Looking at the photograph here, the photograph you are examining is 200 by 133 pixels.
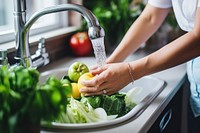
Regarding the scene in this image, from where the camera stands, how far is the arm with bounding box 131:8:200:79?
1035 mm

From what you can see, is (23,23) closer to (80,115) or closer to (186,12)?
(80,115)

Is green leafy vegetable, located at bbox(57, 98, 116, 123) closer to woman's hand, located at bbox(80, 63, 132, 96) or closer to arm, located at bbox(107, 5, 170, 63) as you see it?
woman's hand, located at bbox(80, 63, 132, 96)

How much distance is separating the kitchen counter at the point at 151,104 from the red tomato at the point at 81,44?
43 millimetres

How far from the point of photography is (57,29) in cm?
Result: 182

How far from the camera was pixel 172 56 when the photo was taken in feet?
3.44

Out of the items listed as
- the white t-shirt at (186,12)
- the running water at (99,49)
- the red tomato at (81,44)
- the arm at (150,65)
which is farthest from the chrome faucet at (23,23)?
the red tomato at (81,44)

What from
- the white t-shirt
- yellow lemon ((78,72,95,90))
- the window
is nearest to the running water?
yellow lemon ((78,72,95,90))

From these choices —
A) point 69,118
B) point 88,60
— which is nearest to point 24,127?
point 69,118

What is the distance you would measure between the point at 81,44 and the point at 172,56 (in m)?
0.75

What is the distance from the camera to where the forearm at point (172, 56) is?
1037 mm

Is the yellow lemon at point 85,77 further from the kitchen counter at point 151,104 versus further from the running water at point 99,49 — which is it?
the kitchen counter at point 151,104

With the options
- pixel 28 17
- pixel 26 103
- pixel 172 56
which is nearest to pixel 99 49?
pixel 172 56

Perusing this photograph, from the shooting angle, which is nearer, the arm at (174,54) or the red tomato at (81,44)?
the arm at (174,54)

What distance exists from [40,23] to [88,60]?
1.00 feet
